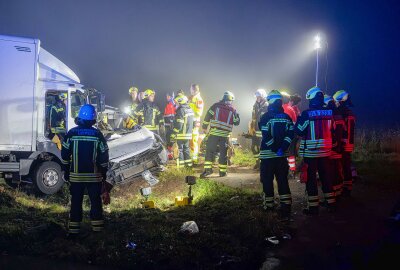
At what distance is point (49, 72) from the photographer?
9.13 m

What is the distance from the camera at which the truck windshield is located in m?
9.45

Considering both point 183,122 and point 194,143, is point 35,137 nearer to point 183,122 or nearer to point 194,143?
point 183,122

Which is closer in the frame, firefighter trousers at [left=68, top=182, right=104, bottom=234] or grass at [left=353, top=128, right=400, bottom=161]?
firefighter trousers at [left=68, top=182, right=104, bottom=234]

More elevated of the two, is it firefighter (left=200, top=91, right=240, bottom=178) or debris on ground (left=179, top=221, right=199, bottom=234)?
firefighter (left=200, top=91, right=240, bottom=178)

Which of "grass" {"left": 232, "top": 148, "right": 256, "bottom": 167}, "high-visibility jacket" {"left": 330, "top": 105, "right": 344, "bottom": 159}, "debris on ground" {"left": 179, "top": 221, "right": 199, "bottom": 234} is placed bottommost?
"debris on ground" {"left": 179, "top": 221, "right": 199, "bottom": 234}

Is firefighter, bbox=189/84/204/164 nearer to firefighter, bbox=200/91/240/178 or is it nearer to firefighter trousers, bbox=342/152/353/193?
firefighter, bbox=200/91/240/178

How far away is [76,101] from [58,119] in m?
0.61

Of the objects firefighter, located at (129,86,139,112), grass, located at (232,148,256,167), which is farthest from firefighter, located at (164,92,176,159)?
grass, located at (232,148,256,167)

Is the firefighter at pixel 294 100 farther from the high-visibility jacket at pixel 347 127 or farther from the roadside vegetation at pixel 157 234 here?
the roadside vegetation at pixel 157 234

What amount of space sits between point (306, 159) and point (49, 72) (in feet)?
20.2

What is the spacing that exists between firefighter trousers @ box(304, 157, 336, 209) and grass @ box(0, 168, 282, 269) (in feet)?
2.91

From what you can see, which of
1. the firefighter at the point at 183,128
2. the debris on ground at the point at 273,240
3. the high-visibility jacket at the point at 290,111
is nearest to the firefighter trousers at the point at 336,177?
the debris on ground at the point at 273,240

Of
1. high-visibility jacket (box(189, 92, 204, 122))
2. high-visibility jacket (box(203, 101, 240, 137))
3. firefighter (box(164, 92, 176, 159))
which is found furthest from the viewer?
firefighter (box(164, 92, 176, 159))

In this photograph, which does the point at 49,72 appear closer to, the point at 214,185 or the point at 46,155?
the point at 46,155
